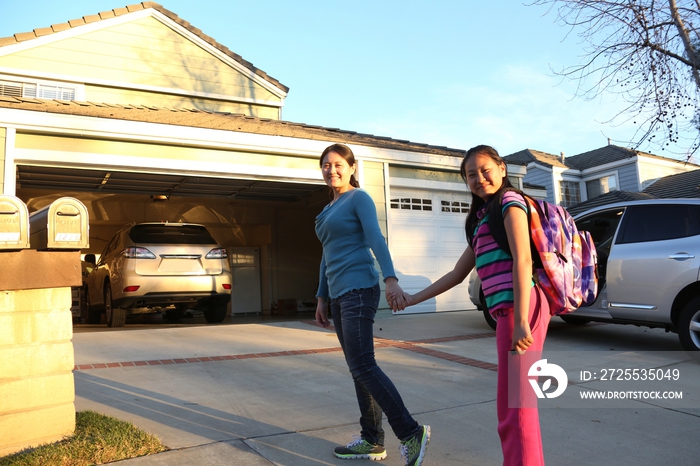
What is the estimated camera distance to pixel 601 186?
26219mm

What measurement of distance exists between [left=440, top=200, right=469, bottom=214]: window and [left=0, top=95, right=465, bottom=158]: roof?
986mm

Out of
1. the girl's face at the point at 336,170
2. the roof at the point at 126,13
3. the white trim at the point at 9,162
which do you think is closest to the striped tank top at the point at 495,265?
the girl's face at the point at 336,170

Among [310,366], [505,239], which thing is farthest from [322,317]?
[310,366]

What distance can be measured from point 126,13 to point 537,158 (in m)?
18.8

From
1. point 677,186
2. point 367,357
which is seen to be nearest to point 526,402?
point 367,357

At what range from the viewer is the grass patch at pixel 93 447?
9.34ft

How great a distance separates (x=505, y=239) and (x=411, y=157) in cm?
859

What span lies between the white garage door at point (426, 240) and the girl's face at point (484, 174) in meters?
7.90

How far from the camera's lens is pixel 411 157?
Result: 10.8 m

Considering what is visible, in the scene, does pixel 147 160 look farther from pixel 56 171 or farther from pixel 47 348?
pixel 47 348

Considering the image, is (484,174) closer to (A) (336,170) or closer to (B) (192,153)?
(A) (336,170)

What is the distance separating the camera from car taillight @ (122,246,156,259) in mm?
8375

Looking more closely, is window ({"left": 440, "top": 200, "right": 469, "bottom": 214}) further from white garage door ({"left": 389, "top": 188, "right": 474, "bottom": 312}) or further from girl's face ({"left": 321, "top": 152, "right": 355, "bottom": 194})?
girl's face ({"left": 321, "top": 152, "right": 355, "bottom": 194})

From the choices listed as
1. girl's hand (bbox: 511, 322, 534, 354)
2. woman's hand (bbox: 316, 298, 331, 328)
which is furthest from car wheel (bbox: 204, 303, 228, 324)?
girl's hand (bbox: 511, 322, 534, 354)
